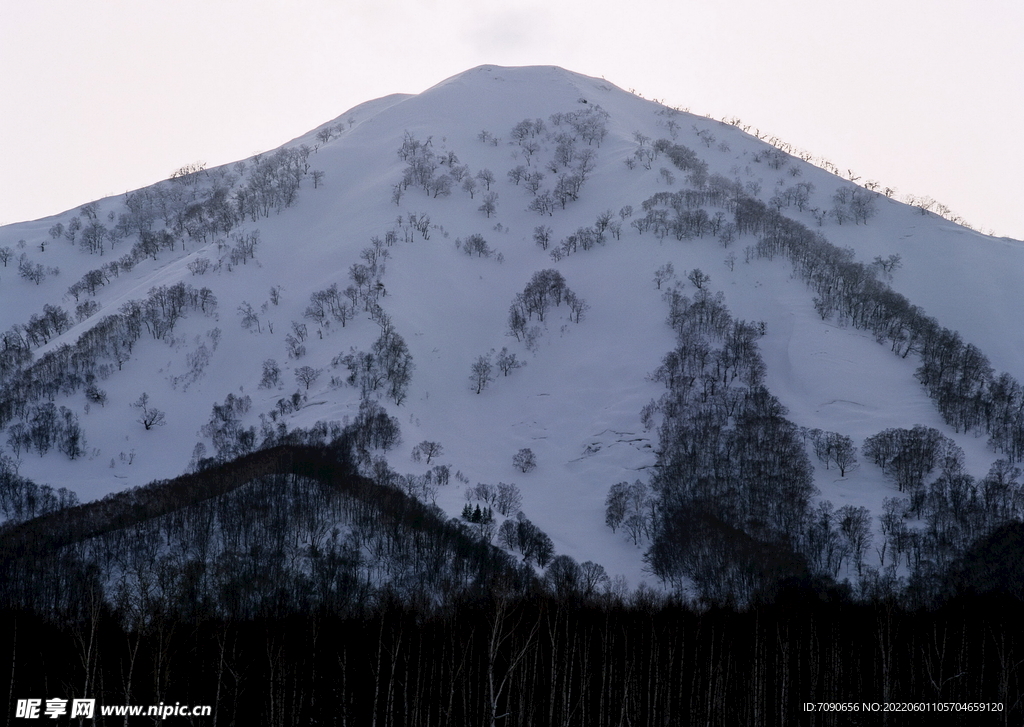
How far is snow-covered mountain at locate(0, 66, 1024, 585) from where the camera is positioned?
124 m

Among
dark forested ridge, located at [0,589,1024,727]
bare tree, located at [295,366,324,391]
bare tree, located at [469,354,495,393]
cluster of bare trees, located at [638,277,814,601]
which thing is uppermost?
bare tree, located at [469,354,495,393]

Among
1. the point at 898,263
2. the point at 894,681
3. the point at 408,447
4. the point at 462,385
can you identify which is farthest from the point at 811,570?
the point at 898,263

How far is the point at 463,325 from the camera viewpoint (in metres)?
160

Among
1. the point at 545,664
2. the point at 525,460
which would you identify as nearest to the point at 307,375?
the point at 525,460

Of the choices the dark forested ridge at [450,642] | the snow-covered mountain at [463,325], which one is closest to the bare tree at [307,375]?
the snow-covered mountain at [463,325]

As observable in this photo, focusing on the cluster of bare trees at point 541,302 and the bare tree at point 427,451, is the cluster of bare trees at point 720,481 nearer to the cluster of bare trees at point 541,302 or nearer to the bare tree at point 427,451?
the bare tree at point 427,451

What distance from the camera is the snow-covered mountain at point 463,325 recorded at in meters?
124

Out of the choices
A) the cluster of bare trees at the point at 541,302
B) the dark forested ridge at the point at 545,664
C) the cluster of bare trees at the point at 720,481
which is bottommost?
the dark forested ridge at the point at 545,664

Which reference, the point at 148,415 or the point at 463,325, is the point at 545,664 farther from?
the point at 463,325

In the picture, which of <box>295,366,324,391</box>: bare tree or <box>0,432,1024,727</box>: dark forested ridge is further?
<box>295,366,324,391</box>: bare tree

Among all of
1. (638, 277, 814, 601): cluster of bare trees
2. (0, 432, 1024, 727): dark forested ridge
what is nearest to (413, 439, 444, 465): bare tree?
(0, 432, 1024, 727): dark forested ridge

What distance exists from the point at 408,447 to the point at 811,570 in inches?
2204

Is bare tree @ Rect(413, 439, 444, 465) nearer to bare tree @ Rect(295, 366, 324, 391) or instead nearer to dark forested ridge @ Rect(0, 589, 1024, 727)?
bare tree @ Rect(295, 366, 324, 391)

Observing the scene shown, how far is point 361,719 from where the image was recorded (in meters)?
57.9
